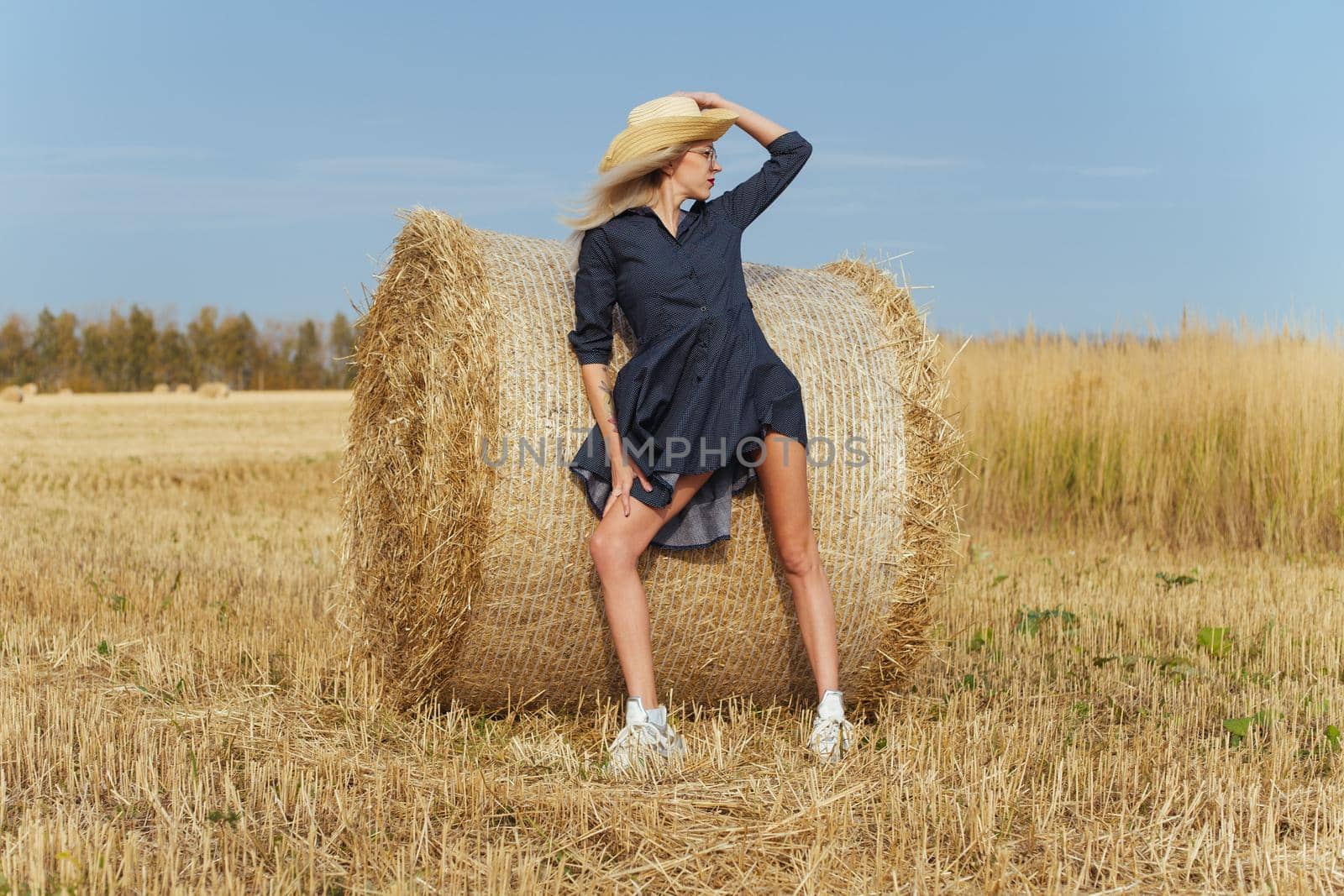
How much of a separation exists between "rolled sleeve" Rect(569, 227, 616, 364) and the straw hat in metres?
0.29

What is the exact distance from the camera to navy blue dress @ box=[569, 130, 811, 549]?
14.3 ft

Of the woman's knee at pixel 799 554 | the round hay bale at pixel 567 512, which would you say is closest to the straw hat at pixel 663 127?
the round hay bale at pixel 567 512

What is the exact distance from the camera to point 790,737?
4.76 m

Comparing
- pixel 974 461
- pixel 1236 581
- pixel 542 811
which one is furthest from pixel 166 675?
pixel 974 461

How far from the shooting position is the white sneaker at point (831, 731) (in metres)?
4.44

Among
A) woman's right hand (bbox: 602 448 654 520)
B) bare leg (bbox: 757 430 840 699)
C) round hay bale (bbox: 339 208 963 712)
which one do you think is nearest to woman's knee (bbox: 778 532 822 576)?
bare leg (bbox: 757 430 840 699)

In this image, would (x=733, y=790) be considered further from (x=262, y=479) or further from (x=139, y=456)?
(x=139, y=456)

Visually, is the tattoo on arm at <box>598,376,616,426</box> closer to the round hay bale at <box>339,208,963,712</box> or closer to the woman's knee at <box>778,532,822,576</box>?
the round hay bale at <box>339,208,963,712</box>

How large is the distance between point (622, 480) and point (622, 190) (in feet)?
3.27

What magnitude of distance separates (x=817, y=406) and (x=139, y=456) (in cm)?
1340

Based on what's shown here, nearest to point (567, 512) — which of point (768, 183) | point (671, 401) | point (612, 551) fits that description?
point (612, 551)

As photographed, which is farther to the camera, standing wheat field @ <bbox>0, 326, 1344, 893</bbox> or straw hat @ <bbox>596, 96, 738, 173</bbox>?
straw hat @ <bbox>596, 96, 738, 173</bbox>

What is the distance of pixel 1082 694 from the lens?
552 cm

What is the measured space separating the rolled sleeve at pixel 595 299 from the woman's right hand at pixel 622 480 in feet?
1.14
